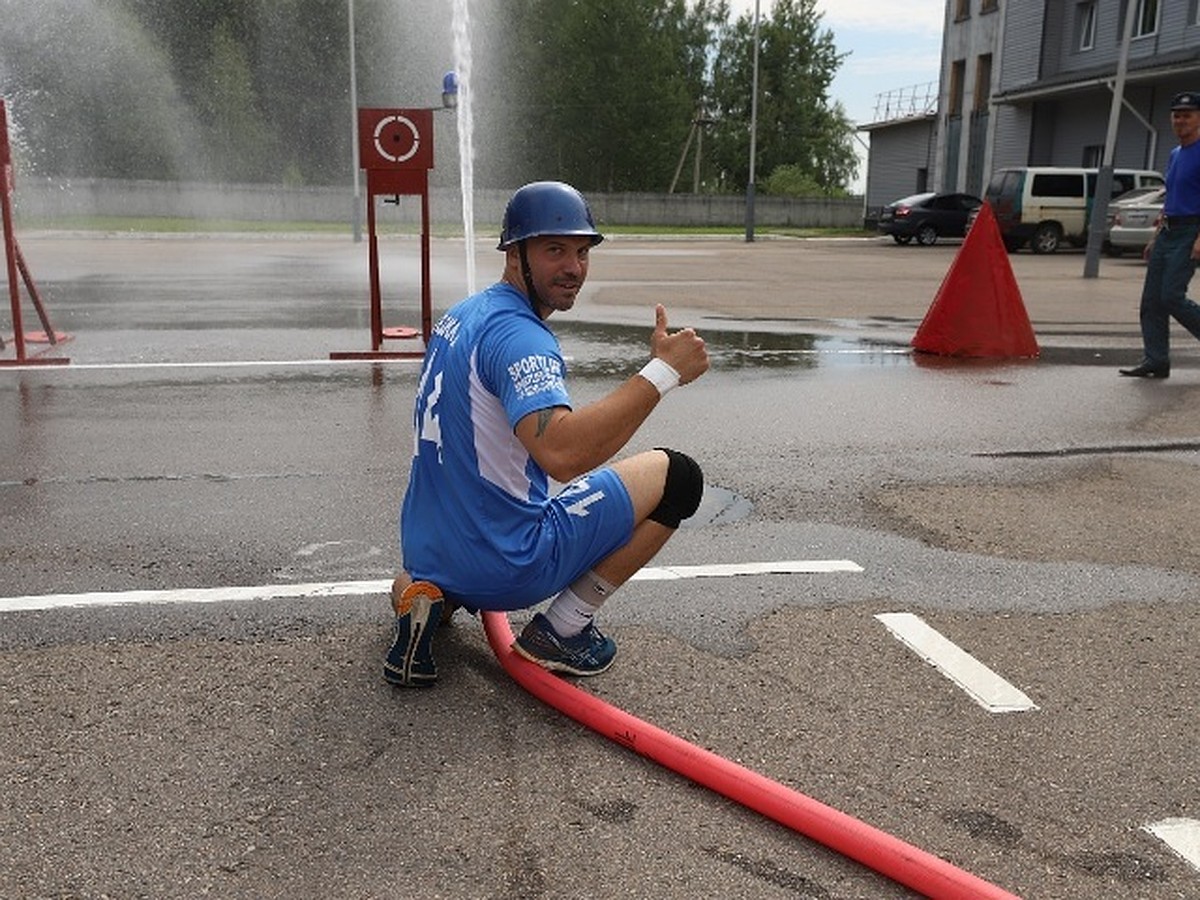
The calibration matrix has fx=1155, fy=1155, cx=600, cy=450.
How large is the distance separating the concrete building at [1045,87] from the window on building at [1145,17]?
0.12ft

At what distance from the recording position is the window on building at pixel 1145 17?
3300 cm

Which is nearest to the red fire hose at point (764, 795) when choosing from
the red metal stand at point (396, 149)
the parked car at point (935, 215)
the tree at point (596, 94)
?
the red metal stand at point (396, 149)

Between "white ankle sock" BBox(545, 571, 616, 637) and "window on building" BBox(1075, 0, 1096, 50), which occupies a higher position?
"window on building" BBox(1075, 0, 1096, 50)

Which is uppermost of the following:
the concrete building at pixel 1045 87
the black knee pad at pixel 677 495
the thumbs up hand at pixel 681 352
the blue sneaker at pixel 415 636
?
the concrete building at pixel 1045 87

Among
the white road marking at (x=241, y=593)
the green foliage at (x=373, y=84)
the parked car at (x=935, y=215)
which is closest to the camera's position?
the white road marking at (x=241, y=593)

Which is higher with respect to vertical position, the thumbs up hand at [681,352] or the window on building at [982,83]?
the window on building at [982,83]

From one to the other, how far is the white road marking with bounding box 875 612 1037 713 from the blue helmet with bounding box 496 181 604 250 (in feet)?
5.56

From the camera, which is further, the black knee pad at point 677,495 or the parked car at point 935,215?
the parked car at point 935,215

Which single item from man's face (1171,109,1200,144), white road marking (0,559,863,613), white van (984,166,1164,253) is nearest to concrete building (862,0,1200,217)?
white van (984,166,1164,253)

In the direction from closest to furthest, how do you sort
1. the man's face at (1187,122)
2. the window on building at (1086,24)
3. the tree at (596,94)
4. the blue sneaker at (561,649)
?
1. the blue sneaker at (561,649)
2. the man's face at (1187,122)
3. the window on building at (1086,24)
4. the tree at (596,94)

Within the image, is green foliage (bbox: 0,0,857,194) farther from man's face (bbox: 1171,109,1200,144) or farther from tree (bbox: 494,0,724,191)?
man's face (bbox: 1171,109,1200,144)

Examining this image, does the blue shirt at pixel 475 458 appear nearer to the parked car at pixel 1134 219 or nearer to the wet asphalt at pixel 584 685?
the wet asphalt at pixel 584 685

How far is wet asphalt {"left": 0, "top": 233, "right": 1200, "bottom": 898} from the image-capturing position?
2547mm

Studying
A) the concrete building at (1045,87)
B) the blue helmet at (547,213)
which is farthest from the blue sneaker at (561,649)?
the concrete building at (1045,87)
